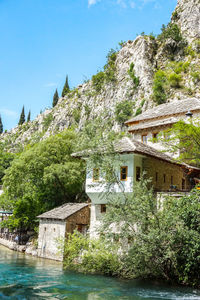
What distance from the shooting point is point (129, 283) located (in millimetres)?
15836

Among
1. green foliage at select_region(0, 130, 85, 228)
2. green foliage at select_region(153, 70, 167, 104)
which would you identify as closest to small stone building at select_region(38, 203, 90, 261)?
green foliage at select_region(0, 130, 85, 228)

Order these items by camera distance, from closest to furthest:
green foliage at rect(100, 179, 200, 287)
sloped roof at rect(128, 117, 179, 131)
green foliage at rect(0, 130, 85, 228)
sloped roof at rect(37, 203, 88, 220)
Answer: green foliage at rect(100, 179, 200, 287) → sloped roof at rect(37, 203, 88, 220) → sloped roof at rect(128, 117, 179, 131) → green foliage at rect(0, 130, 85, 228)

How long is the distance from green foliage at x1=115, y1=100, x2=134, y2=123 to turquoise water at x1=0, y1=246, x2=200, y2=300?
4735 centimetres

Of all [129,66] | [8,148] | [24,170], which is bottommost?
[24,170]

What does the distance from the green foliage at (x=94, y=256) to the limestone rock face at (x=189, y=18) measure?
60.7 meters

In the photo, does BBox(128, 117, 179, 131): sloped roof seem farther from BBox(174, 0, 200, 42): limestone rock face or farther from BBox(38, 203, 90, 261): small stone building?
BBox(174, 0, 200, 42): limestone rock face

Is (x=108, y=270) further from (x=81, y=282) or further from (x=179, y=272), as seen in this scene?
(x=179, y=272)

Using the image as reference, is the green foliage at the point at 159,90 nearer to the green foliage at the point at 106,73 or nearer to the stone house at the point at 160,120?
the green foliage at the point at 106,73

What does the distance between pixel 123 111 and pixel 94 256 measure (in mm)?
49052

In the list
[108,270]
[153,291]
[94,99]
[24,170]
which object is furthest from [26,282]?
[94,99]

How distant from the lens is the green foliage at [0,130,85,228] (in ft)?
97.5

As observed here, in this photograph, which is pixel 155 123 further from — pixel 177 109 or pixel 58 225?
pixel 58 225

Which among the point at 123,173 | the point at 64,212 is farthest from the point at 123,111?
the point at 123,173

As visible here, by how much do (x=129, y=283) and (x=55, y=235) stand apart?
9.28 metres
